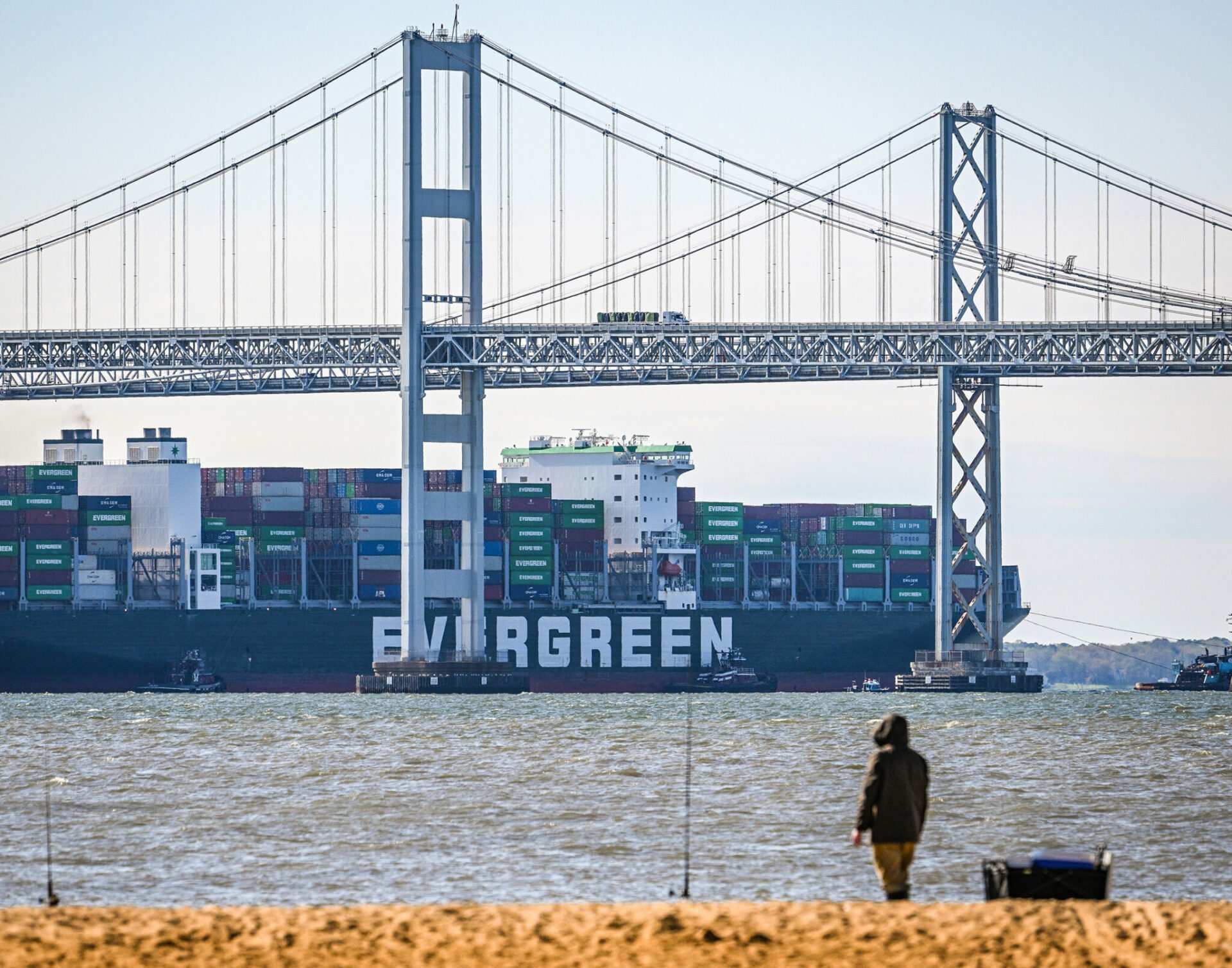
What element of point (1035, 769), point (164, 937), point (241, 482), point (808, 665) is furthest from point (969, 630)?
point (164, 937)

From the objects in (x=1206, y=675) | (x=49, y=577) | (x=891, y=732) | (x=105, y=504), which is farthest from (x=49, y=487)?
(x=891, y=732)

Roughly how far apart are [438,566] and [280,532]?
641 cm

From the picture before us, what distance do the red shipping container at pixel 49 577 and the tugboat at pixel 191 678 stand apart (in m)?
4.54

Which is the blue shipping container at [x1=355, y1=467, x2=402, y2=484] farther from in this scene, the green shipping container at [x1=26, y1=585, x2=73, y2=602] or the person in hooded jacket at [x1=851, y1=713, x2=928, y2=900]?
the person in hooded jacket at [x1=851, y1=713, x2=928, y2=900]

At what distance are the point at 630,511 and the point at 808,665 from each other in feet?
30.1

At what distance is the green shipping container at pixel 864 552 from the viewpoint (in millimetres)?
89312

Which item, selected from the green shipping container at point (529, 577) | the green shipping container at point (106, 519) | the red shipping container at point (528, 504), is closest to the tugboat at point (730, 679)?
the green shipping container at point (529, 577)

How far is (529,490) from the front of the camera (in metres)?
85.8

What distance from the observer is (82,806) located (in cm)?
2592

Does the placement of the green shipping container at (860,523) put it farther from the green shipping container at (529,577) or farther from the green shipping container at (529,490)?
the green shipping container at (529,577)

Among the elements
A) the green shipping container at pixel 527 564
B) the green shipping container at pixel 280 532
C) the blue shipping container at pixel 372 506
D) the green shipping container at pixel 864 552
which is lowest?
the green shipping container at pixel 527 564

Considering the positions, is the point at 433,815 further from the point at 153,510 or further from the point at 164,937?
the point at 153,510

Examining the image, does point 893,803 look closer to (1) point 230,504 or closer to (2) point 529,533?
(2) point 529,533

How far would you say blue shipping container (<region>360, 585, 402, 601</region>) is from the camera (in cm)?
8294
